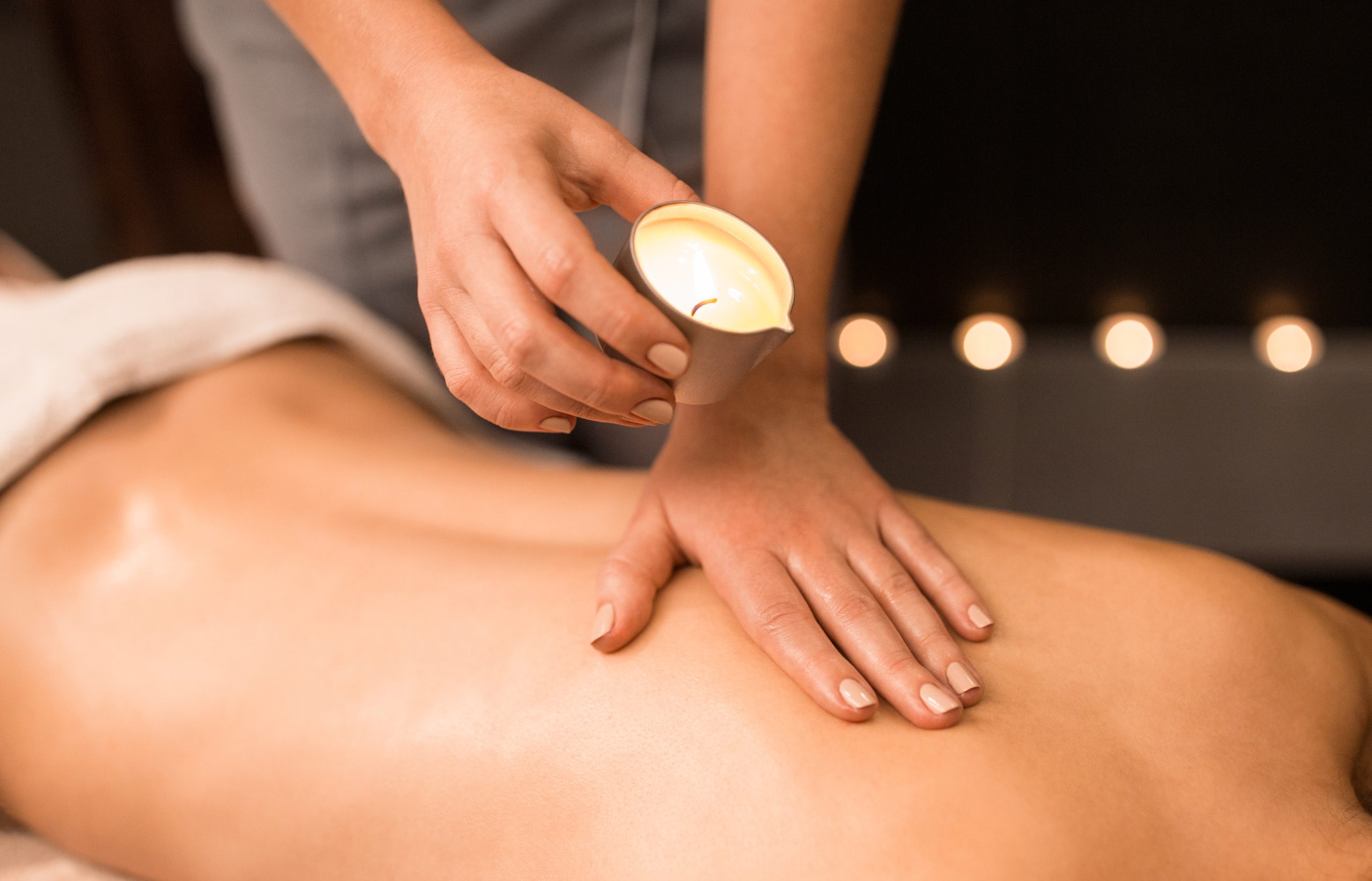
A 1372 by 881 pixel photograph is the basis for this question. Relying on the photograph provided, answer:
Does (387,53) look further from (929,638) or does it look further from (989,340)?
(989,340)

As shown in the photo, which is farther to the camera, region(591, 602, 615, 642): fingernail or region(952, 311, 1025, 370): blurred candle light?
region(952, 311, 1025, 370): blurred candle light

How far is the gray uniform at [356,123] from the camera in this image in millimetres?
1094

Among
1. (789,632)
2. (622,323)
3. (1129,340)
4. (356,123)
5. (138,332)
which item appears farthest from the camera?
(1129,340)

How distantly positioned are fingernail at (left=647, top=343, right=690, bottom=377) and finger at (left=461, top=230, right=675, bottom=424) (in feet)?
0.05

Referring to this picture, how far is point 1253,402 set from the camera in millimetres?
1663

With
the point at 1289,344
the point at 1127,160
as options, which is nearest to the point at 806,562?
the point at 1127,160

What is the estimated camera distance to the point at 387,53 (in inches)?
26.7

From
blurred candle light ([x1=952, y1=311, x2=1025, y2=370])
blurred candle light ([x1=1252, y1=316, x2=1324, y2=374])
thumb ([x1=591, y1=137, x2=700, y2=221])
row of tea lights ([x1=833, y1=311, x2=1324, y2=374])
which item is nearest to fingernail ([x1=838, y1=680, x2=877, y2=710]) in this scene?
thumb ([x1=591, y1=137, x2=700, y2=221])

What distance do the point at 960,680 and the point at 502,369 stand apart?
363 mm

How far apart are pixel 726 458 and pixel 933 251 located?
1.08 meters

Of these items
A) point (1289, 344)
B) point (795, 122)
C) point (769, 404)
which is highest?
point (795, 122)

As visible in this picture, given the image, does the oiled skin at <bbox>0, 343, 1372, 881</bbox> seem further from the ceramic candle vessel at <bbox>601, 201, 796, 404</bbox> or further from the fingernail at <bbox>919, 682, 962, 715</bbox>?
the ceramic candle vessel at <bbox>601, 201, 796, 404</bbox>

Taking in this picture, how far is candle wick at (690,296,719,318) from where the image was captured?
55 centimetres

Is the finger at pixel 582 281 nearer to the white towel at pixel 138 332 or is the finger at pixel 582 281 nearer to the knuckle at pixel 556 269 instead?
the knuckle at pixel 556 269
